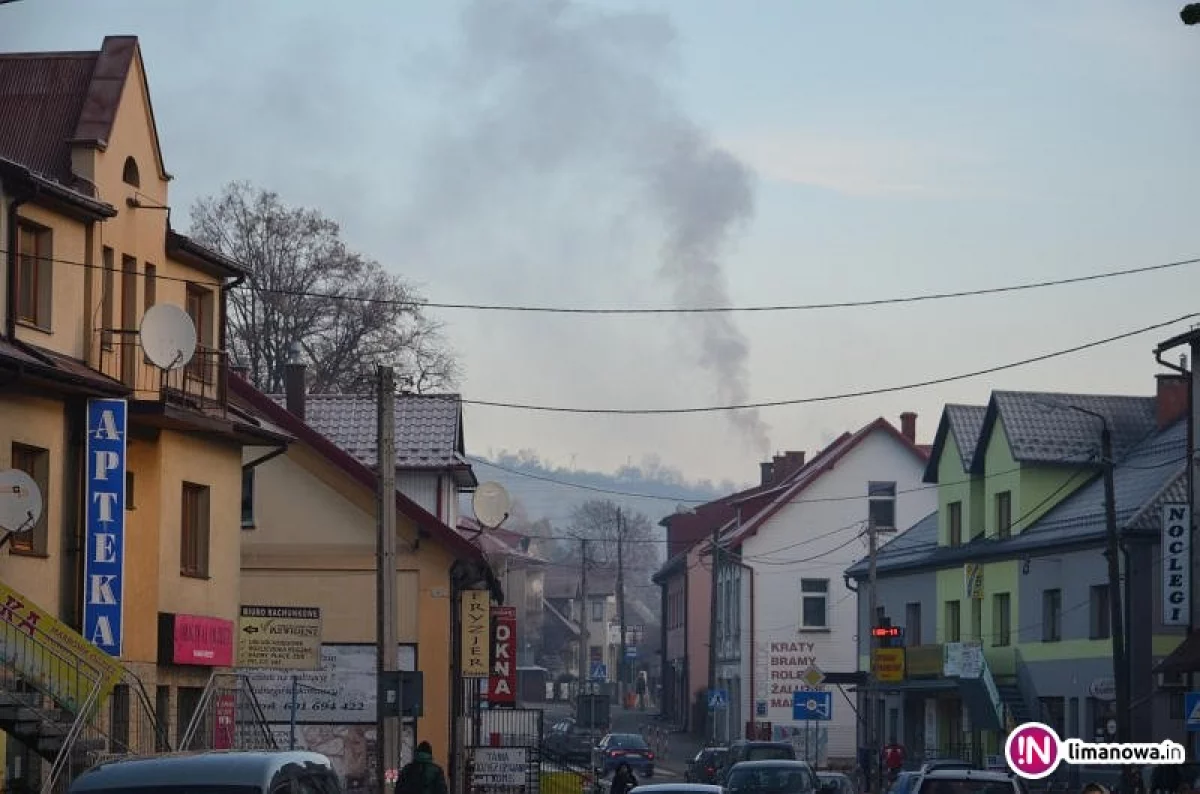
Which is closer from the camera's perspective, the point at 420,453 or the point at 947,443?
the point at 420,453

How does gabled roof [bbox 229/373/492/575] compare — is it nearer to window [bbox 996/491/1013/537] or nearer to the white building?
window [bbox 996/491/1013/537]

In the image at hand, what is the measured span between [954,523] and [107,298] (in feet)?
121

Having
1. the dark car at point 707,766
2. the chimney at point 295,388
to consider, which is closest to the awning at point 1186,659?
the dark car at point 707,766

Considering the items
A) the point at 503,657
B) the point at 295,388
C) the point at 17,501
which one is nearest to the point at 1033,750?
the point at 17,501

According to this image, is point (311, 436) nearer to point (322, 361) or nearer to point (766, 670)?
point (322, 361)

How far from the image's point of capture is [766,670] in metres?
81.0

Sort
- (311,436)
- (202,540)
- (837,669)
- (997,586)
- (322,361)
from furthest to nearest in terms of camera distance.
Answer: (837,669)
(322,361)
(997,586)
(311,436)
(202,540)

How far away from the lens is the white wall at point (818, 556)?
266 ft

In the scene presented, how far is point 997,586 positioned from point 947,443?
238 inches

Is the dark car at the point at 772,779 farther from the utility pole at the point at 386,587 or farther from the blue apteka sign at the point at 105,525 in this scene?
the blue apteka sign at the point at 105,525

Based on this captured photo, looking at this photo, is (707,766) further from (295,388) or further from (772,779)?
(772,779)

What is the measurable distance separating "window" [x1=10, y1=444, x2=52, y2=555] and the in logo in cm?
1664

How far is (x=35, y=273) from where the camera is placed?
1167 inches

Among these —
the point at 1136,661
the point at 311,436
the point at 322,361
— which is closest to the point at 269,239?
the point at 322,361
